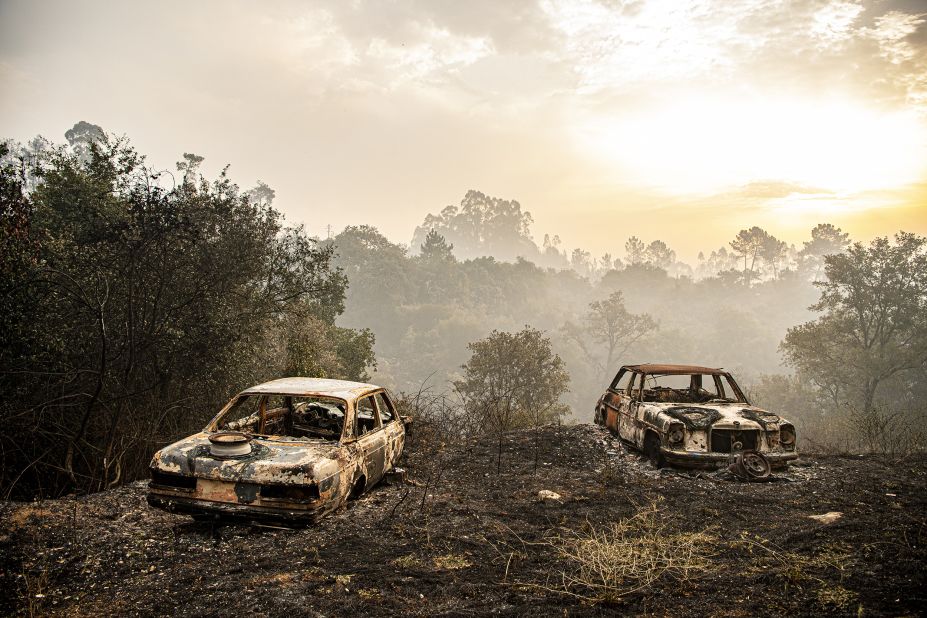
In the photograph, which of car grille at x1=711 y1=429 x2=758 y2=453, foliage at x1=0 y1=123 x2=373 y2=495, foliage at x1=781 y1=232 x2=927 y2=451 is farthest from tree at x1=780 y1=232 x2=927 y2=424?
foliage at x1=0 y1=123 x2=373 y2=495

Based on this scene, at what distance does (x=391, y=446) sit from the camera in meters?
6.06

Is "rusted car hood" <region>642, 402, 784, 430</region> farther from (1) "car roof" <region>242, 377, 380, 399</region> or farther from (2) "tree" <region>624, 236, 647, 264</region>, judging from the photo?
(2) "tree" <region>624, 236, 647, 264</region>

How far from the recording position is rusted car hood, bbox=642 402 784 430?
6.71m

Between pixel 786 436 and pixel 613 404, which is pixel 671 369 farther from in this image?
pixel 786 436

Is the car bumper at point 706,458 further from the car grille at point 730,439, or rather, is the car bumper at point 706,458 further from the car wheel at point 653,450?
the car wheel at point 653,450

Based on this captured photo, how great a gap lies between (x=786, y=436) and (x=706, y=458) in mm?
1237

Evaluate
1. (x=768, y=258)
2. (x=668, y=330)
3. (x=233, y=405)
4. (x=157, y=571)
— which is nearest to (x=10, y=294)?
(x=233, y=405)

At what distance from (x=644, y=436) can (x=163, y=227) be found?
26.9 feet

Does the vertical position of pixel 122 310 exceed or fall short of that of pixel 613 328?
it exceeds it

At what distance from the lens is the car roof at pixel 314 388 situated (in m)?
5.24

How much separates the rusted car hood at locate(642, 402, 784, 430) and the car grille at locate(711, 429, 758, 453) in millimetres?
78

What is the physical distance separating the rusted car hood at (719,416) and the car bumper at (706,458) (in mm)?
358

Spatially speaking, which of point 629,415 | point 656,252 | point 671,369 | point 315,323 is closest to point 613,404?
point 629,415

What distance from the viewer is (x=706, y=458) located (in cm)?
660
